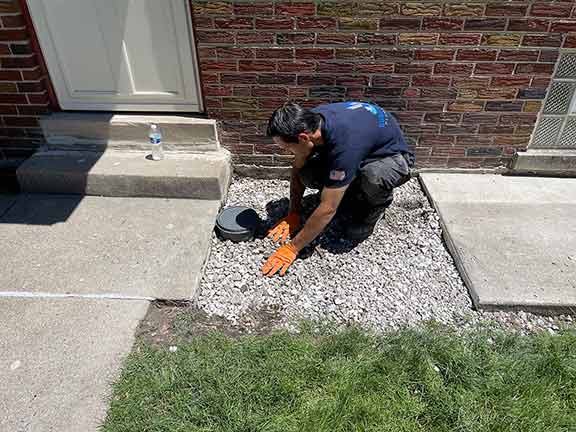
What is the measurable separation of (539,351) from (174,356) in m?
1.93

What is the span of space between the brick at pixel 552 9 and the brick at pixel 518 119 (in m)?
0.71

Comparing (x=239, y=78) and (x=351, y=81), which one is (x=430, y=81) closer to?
(x=351, y=81)

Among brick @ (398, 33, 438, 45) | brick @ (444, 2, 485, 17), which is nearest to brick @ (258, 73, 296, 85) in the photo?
brick @ (398, 33, 438, 45)

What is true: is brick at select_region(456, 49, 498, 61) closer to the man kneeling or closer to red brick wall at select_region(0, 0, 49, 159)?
the man kneeling

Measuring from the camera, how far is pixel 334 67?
3.16 m

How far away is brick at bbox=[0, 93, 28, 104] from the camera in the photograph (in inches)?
133

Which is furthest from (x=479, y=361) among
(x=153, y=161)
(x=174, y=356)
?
(x=153, y=161)

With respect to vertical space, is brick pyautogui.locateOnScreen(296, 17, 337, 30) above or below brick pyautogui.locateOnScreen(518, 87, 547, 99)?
above

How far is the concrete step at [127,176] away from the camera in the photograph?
129 inches

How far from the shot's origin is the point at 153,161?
135 inches

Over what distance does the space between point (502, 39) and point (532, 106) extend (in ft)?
2.00

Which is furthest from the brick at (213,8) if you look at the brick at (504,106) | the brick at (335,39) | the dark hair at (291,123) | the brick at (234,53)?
the brick at (504,106)

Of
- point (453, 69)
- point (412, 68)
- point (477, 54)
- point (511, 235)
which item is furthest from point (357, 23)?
point (511, 235)

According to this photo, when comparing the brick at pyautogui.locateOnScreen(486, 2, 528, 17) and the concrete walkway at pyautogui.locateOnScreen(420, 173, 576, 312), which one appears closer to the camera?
the concrete walkway at pyautogui.locateOnScreen(420, 173, 576, 312)
